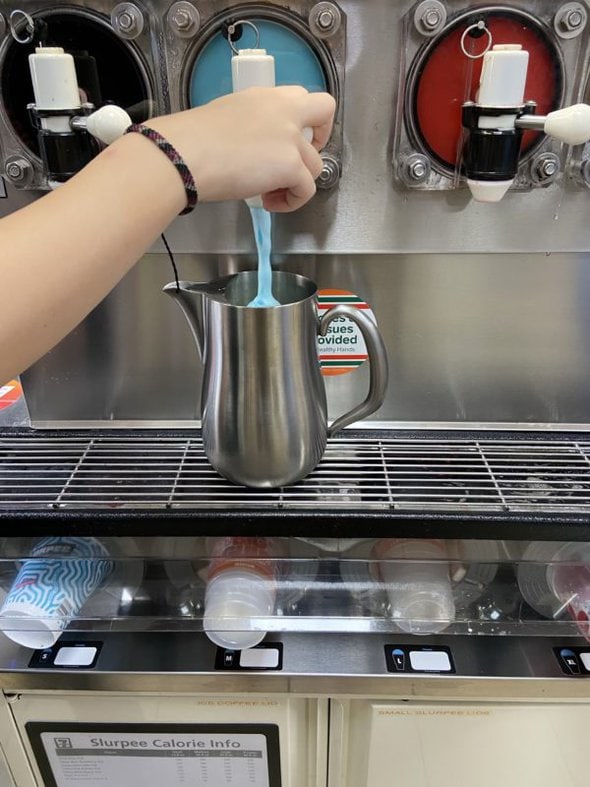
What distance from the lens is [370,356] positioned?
2.09ft

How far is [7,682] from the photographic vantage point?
2.06 feet

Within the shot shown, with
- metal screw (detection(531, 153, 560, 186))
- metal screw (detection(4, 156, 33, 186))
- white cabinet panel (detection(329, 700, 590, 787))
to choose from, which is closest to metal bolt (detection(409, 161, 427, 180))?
metal screw (detection(531, 153, 560, 186))

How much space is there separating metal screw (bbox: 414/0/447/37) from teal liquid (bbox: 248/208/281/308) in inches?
8.7

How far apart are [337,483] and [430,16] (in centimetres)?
45

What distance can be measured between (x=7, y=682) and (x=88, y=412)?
1.02ft

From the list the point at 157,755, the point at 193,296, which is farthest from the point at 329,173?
the point at 157,755

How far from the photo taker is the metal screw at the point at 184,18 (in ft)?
1.89

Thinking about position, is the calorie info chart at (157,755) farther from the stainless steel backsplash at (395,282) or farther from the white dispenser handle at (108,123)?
the white dispenser handle at (108,123)

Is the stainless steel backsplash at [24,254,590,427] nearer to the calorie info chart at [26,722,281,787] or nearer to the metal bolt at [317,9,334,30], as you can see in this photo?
the metal bolt at [317,9,334,30]

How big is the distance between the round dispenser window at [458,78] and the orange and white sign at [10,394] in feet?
1.95

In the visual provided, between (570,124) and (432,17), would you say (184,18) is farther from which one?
(570,124)

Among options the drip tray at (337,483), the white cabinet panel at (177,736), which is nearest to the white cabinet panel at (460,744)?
the white cabinet panel at (177,736)

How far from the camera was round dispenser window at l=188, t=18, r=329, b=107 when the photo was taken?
0.59 metres

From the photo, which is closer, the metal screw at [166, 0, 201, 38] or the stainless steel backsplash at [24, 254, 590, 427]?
the metal screw at [166, 0, 201, 38]
